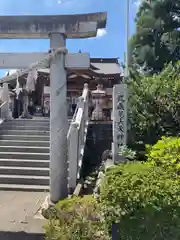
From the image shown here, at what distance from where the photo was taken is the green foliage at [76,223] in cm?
347

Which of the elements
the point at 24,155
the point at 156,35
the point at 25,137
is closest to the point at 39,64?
the point at 24,155

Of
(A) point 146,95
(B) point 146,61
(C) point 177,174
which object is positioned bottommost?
(C) point 177,174

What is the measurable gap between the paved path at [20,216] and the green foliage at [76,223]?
688 mm

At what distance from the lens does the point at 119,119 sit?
6043mm

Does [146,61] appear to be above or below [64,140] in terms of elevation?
above

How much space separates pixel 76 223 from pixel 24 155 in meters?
5.78

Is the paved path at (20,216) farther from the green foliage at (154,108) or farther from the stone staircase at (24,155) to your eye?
the green foliage at (154,108)

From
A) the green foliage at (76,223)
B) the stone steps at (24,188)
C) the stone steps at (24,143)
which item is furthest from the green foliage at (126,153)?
the stone steps at (24,143)

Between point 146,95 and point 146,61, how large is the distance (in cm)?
953

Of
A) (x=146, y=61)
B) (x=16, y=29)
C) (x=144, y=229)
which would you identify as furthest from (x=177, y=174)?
(x=146, y=61)

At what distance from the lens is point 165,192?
121 inches

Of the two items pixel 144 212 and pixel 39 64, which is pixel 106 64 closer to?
pixel 39 64

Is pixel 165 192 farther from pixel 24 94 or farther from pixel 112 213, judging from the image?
pixel 24 94

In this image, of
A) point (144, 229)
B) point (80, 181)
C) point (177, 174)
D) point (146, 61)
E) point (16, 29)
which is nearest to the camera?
point (144, 229)
